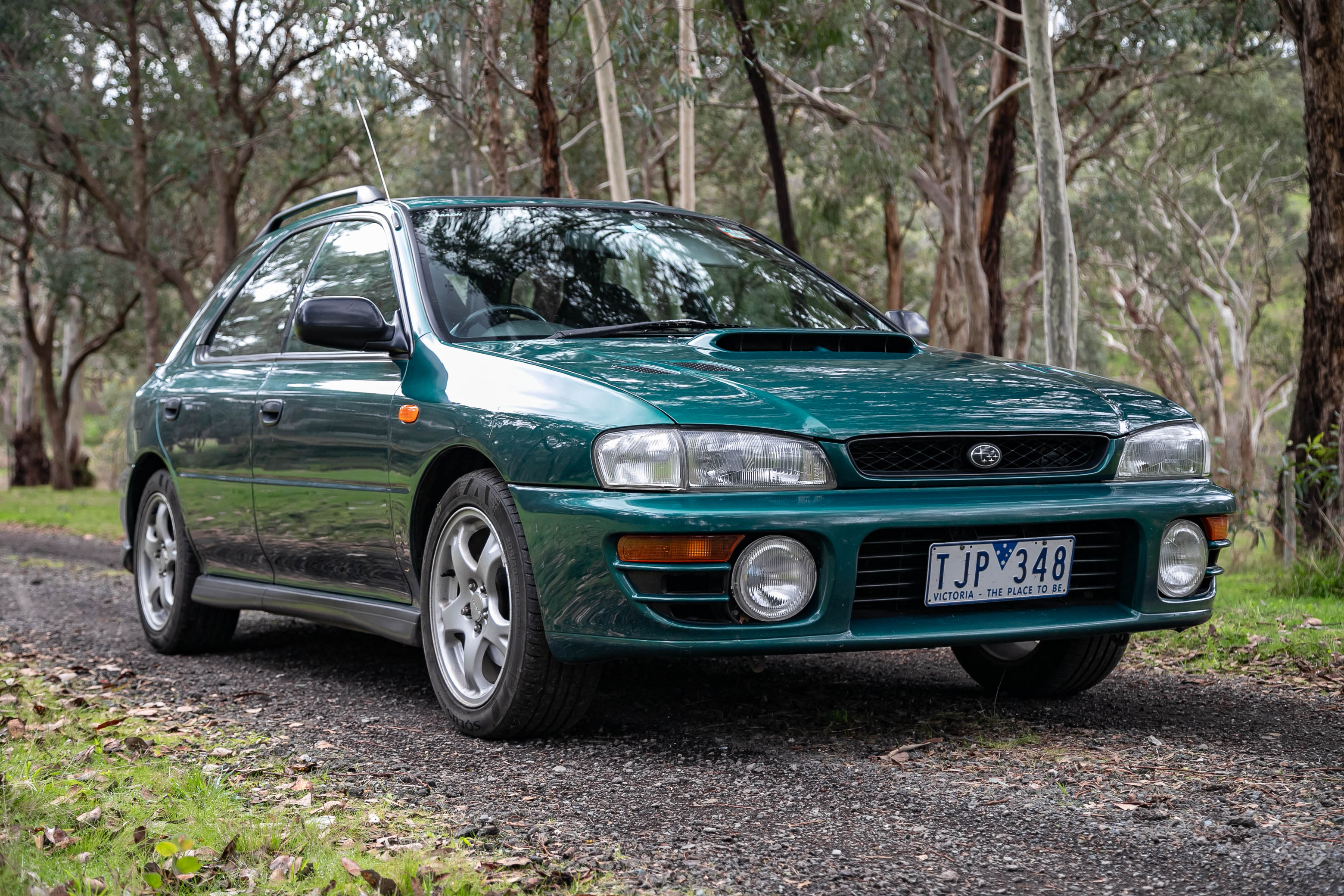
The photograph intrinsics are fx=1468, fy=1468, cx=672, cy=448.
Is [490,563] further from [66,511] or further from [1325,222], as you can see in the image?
[66,511]

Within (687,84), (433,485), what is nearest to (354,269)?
(433,485)

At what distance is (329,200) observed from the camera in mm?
6070

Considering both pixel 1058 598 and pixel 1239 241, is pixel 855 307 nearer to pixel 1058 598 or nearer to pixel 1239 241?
pixel 1058 598

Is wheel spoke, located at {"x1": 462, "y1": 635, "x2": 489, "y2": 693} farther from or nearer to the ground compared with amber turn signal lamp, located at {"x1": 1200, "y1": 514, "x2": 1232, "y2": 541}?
nearer to the ground

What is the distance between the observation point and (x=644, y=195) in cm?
2270

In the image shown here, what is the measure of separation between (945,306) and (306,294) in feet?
60.9

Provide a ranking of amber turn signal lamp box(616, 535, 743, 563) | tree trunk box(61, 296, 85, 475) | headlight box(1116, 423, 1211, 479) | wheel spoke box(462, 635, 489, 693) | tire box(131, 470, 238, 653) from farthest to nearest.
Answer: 1. tree trunk box(61, 296, 85, 475)
2. tire box(131, 470, 238, 653)
3. wheel spoke box(462, 635, 489, 693)
4. headlight box(1116, 423, 1211, 479)
5. amber turn signal lamp box(616, 535, 743, 563)

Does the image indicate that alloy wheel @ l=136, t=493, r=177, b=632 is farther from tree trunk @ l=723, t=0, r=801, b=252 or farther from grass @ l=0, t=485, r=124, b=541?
grass @ l=0, t=485, r=124, b=541

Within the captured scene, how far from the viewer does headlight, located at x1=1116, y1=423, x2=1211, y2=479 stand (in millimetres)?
4027

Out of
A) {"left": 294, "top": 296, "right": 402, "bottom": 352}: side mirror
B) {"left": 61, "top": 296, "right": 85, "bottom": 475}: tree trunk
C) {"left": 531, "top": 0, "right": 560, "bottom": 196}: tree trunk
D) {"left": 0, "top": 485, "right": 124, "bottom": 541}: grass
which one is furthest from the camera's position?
{"left": 61, "top": 296, "right": 85, "bottom": 475}: tree trunk

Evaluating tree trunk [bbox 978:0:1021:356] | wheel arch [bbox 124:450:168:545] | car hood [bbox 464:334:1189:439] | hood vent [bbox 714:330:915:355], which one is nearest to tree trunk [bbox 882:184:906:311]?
tree trunk [bbox 978:0:1021:356]

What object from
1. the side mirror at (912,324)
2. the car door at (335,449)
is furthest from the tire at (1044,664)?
the car door at (335,449)

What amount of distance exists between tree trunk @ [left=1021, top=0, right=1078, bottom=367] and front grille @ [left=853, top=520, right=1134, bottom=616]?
19.2 feet

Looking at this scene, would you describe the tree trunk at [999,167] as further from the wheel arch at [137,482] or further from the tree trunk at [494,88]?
the wheel arch at [137,482]
